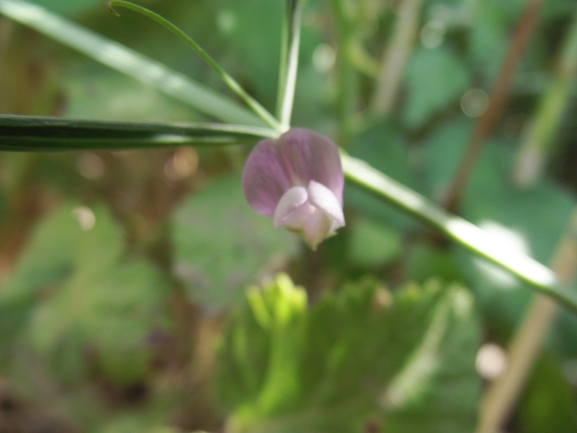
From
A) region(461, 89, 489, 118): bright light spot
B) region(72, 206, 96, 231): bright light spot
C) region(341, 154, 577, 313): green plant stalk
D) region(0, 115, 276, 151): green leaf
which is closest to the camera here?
region(0, 115, 276, 151): green leaf

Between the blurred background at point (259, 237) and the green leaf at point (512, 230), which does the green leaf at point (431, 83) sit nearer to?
the blurred background at point (259, 237)

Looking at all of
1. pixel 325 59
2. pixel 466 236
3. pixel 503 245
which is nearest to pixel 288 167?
pixel 466 236

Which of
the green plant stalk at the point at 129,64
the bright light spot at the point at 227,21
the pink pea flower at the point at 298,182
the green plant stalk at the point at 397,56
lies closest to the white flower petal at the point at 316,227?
the pink pea flower at the point at 298,182

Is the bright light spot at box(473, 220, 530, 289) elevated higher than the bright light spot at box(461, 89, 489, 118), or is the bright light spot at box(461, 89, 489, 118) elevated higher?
the bright light spot at box(461, 89, 489, 118)

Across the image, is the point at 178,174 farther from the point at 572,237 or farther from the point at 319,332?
the point at 572,237

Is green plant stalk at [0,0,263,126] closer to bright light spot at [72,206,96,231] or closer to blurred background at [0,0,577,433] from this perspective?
blurred background at [0,0,577,433]

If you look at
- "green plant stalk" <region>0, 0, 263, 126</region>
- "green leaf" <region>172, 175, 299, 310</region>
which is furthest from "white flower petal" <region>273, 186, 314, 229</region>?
"green leaf" <region>172, 175, 299, 310</region>
